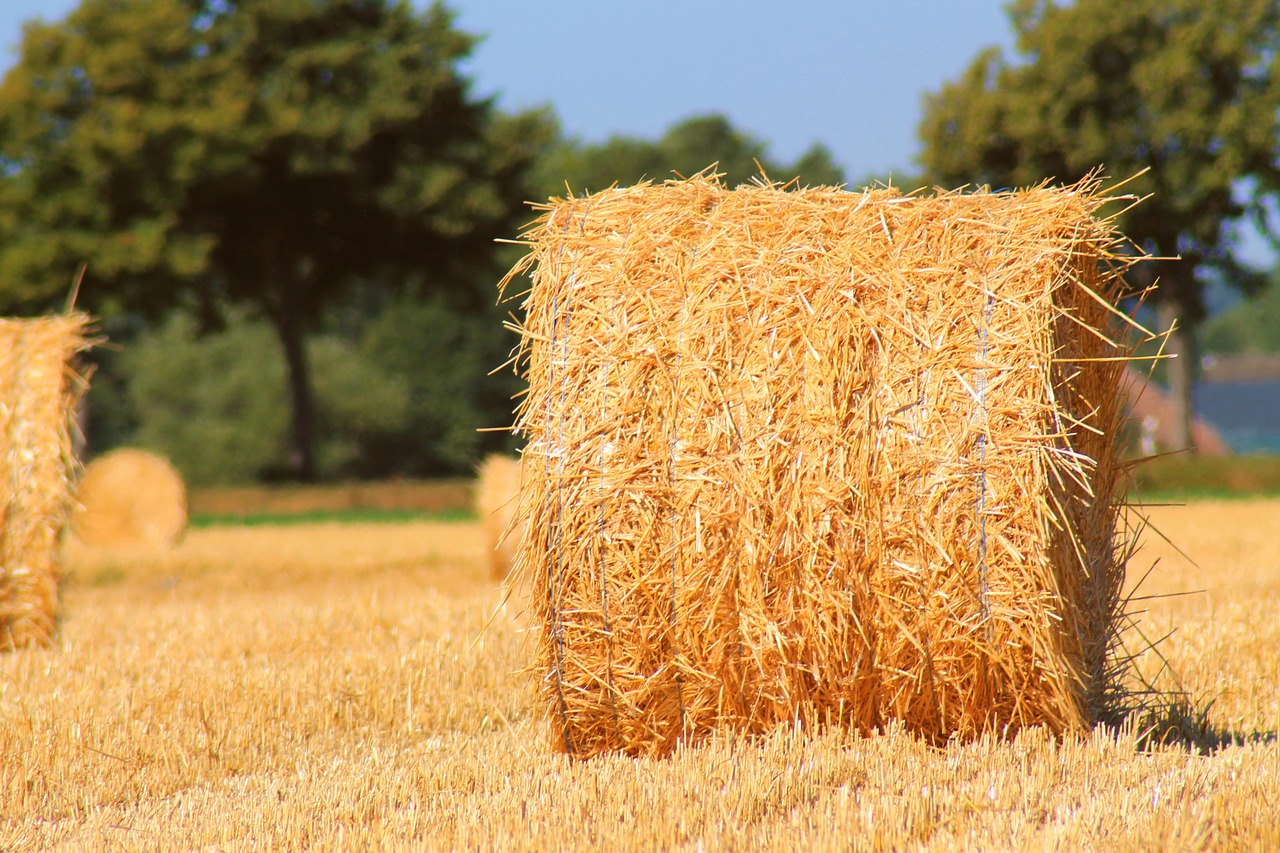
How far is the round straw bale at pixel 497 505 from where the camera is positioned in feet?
43.4

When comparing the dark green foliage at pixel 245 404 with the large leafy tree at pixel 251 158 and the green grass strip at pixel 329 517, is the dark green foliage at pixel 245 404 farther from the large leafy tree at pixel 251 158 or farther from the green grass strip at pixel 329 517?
the green grass strip at pixel 329 517

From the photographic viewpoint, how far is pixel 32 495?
7508 mm

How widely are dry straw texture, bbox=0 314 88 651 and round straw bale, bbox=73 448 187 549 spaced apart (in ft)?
33.2

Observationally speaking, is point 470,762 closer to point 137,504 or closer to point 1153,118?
point 137,504

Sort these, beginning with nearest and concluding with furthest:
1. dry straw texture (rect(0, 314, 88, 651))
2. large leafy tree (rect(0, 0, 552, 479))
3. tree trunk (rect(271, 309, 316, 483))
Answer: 1. dry straw texture (rect(0, 314, 88, 651))
2. large leafy tree (rect(0, 0, 552, 479))
3. tree trunk (rect(271, 309, 316, 483))

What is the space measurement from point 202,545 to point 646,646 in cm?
1326

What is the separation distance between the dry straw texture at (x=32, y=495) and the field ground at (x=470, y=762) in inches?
12.2

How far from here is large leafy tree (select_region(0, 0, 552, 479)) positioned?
2672 centimetres

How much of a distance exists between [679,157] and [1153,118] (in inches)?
1562

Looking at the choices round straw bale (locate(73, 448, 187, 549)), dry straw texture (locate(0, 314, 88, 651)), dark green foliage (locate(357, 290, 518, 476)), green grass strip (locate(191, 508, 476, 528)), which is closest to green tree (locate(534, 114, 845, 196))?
dark green foliage (locate(357, 290, 518, 476))

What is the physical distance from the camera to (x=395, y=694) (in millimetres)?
6227

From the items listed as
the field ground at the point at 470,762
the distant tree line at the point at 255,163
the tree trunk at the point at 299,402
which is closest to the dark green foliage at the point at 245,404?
the tree trunk at the point at 299,402

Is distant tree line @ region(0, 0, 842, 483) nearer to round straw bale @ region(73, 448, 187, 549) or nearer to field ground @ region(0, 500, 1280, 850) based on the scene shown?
round straw bale @ region(73, 448, 187, 549)

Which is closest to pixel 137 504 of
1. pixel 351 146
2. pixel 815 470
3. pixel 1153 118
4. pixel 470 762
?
pixel 351 146
